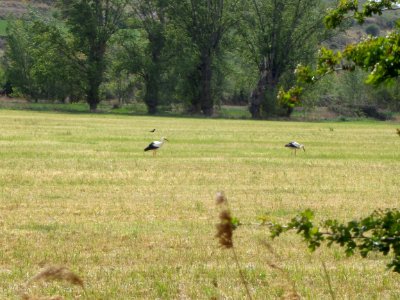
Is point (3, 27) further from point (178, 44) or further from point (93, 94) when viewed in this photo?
point (178, 44)

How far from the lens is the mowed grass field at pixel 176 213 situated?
9.39 meters

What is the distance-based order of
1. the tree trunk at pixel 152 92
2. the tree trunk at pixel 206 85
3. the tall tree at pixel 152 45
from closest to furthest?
the tall tree at pixel 152 45
the tree trunk at pixel 152 92
the tree trunk at pixel 206 85

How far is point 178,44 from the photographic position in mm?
78125

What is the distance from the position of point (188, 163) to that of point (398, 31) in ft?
66.3

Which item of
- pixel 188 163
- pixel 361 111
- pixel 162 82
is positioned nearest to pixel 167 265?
pixel 188 163

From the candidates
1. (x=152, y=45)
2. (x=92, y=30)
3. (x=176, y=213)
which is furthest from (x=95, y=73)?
(x=176, y=213)

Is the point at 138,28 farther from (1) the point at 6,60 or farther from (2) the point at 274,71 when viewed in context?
(1) the point at 6,60

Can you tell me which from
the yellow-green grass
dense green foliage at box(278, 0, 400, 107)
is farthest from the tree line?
the yellow-green grass

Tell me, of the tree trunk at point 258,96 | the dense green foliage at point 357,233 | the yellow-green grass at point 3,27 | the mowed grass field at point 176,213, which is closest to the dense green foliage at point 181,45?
the tree trunk at point 258,96

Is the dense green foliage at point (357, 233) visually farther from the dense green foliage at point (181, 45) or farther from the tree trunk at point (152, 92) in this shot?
the tree trunk at point (152, 92)

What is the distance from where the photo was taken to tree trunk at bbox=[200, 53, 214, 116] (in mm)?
79062

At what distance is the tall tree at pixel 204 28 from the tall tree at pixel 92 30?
18.7 feet

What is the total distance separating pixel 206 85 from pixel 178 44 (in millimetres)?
4602

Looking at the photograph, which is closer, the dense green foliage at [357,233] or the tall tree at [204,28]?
the dense green foliage at [357,233]
